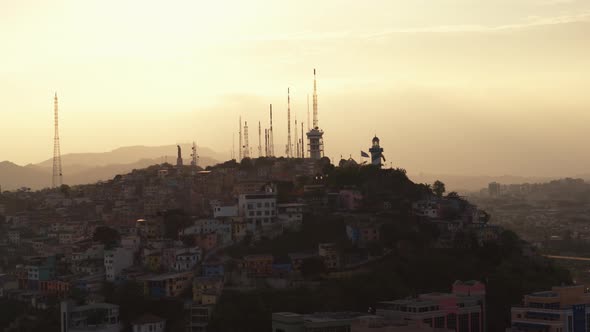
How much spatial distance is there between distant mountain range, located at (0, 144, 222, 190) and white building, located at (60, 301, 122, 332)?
43.4 meters

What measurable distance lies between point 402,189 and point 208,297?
10483mm

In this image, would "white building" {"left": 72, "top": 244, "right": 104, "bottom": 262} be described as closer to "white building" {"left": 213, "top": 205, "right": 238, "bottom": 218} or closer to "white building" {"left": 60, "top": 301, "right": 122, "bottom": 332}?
"white building" {"left": 213, "top": 205, "right": 238, "bottom": 218}

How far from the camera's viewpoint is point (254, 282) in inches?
1101

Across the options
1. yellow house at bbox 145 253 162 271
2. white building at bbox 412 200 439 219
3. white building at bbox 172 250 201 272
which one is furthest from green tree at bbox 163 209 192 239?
white building at bbox 412 200 439 219

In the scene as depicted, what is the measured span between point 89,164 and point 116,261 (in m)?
92.7

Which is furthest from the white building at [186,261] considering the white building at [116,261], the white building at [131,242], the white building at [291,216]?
the white building at [291,216]

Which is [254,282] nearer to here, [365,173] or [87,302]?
[87,302]

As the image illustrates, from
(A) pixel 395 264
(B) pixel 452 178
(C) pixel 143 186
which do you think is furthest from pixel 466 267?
(B) pixel 452 178

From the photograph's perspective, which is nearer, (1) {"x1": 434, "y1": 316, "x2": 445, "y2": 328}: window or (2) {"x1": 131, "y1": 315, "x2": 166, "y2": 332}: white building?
(1) {"x1": 434, "y1": 316, "x2": 445, "y2": 328}: window

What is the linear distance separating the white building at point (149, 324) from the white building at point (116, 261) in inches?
151

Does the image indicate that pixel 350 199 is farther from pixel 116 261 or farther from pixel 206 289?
pixel 206 289

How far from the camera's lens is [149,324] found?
26.8m

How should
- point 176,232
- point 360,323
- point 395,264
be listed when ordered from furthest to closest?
point 176,232
point 395,264
point 360,323

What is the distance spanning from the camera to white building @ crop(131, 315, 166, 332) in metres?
26.6
